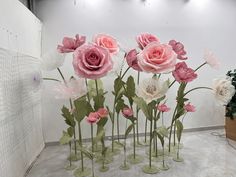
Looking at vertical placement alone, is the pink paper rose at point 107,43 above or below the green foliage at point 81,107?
Answer: above

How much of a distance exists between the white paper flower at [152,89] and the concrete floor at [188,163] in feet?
1.68

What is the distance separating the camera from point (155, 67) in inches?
32.0

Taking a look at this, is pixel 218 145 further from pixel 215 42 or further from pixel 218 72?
pixel 215 42

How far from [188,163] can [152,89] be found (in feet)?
2.20

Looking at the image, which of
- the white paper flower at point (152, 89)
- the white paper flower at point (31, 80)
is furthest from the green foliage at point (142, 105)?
the white paper flower at point (31, 80)

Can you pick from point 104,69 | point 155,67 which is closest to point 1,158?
point 104,69

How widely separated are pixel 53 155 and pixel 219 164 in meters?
1.17

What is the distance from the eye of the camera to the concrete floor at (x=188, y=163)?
1168 mm

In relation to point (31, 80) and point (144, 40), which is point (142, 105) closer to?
point (144, 40)

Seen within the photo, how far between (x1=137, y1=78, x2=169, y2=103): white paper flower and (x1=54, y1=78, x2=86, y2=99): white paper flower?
12.0 inches

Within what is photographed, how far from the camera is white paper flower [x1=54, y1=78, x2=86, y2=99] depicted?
102 centimetres

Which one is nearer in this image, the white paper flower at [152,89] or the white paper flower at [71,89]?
the white paper flower at [152,89]

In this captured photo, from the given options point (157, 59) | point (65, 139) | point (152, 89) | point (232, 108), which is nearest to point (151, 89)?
point (152, 89)

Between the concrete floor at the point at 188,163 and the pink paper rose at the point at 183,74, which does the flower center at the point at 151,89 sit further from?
the concrete floor at the point at 188,163
